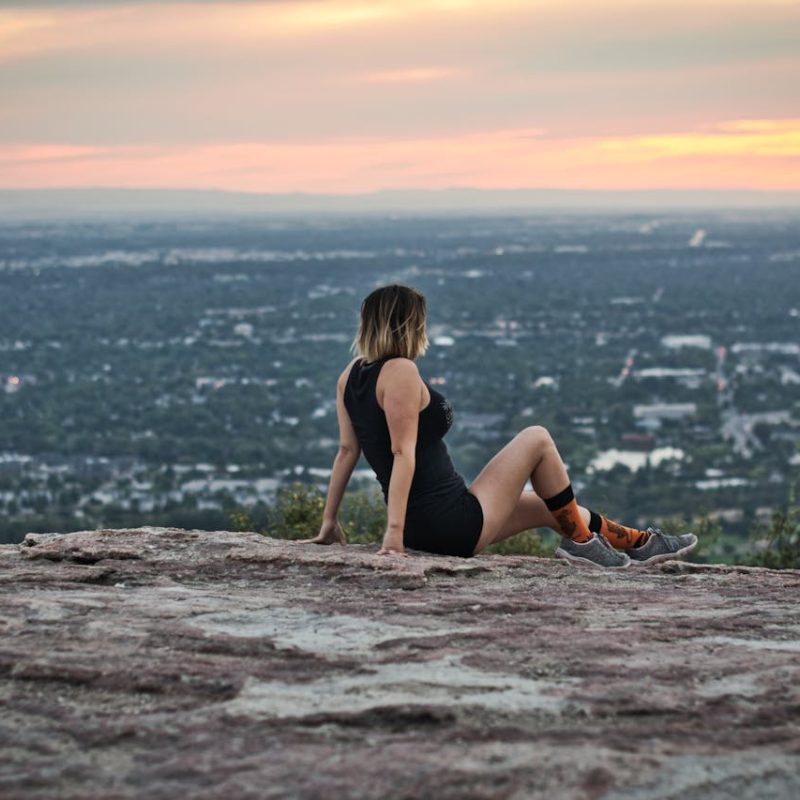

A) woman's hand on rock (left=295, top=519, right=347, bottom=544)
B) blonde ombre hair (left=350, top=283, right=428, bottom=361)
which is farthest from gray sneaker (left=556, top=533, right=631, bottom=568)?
blonde ombre hair (left=350, top=283, right=428, bottom=361)

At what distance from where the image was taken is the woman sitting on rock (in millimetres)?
5406

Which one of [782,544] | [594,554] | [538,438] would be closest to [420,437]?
[538,438]

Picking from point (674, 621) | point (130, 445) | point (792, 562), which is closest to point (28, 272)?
point (130, 445)

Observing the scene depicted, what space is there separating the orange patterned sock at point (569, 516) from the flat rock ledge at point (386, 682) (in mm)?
591

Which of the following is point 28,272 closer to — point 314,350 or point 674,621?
point 314,350

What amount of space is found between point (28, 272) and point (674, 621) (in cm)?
7688

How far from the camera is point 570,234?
108250 millimetres

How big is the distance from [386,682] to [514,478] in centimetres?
221

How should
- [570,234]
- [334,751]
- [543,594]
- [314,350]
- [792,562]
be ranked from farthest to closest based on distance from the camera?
1. [570,234]
2. [314,350]
3. [792,562]
4. [543,594]
5. [334,751]

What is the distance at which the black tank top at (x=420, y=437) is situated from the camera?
5520 millimetres

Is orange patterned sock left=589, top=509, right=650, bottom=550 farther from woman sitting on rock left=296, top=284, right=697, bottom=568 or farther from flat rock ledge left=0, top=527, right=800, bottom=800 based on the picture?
flat rock ledge left=0, top=527, right=800, bottom=800

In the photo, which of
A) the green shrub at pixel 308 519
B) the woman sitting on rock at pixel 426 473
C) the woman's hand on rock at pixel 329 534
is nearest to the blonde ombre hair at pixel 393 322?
the woman sitting on rock at pixel 426 473

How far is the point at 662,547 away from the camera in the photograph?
586 cm

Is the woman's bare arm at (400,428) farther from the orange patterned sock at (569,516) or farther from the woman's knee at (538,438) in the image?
the orange patterned sock at (569,516)
